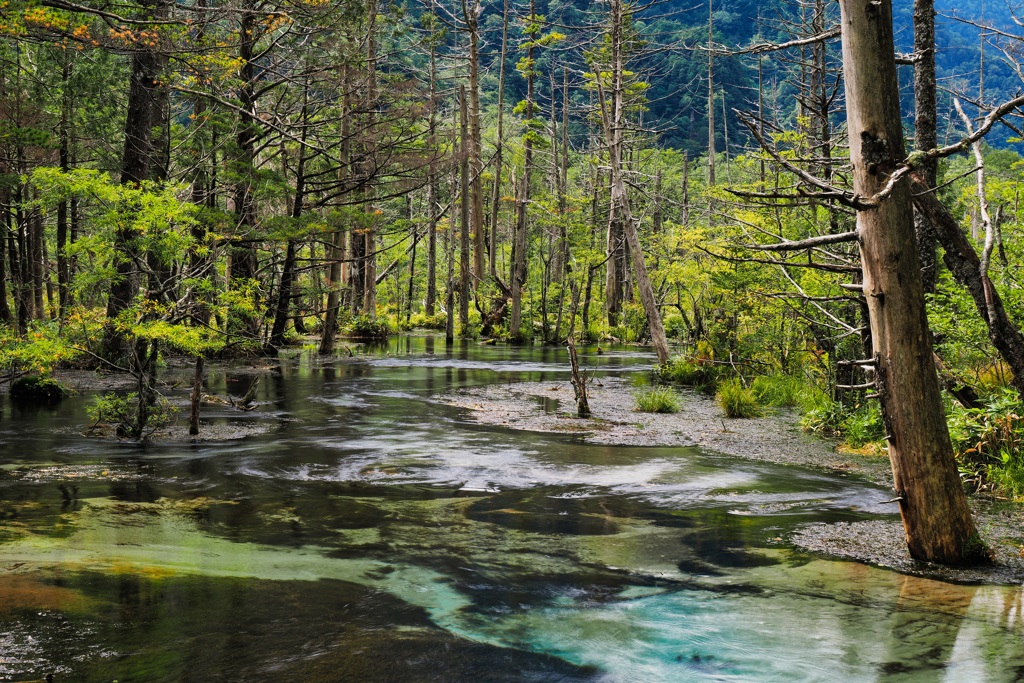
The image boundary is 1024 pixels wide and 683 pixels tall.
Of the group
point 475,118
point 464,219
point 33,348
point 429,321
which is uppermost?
point 475,118

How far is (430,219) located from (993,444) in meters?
15.5

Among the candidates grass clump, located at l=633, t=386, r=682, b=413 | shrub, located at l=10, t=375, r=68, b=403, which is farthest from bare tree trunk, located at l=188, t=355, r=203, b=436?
grass clump, located at l=633, t=386, r=682, b=413

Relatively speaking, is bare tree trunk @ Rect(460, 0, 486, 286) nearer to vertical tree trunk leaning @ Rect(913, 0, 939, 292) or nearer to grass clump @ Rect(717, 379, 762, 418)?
grass clump @ Rect(717, 379, 762, 418)

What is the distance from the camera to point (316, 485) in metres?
8.29

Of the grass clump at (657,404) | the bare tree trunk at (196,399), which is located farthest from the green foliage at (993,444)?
the bare tree trunk at (196,399)

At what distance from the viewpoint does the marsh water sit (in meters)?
4.23

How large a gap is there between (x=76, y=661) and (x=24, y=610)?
92 cm

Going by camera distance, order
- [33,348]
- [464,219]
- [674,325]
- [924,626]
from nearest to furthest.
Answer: [924,626], [33,348], [674,325], [464,219]

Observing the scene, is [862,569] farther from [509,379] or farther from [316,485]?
[509,379]

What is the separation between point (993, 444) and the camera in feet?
25.5

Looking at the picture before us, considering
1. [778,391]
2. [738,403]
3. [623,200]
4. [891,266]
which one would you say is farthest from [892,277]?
[623,200]

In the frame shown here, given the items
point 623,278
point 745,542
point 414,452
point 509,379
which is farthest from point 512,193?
point 745,542

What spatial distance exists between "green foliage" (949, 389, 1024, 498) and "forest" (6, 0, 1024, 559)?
0.08 feet

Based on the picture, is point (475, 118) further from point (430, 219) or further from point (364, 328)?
point (430, 219)
